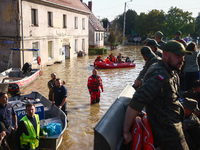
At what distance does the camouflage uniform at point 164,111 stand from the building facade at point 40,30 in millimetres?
17327

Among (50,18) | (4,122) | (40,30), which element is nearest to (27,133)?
(4,122)

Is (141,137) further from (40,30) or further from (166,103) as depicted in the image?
(40,30)

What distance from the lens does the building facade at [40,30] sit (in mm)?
18797

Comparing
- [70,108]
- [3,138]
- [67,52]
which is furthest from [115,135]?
[67,52]

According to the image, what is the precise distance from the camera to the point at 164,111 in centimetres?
281

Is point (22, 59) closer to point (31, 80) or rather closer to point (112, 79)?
point (31, 80)

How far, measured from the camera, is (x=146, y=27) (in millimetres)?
65812

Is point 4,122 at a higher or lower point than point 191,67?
lower

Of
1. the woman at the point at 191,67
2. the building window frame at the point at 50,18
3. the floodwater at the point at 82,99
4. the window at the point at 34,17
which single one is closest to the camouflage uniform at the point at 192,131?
the woman at the point at 191,67

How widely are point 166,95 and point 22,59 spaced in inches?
716

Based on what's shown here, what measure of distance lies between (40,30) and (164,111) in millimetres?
21008

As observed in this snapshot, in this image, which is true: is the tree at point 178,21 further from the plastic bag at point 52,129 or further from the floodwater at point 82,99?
the plastic bag at point 52,129

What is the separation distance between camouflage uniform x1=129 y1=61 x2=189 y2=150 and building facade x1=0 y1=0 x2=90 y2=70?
17327mm

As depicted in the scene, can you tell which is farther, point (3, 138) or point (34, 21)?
point (34, 21)
